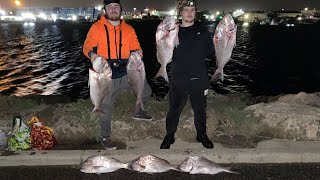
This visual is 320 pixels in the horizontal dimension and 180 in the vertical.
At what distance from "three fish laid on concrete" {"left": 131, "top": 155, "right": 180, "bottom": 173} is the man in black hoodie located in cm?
66

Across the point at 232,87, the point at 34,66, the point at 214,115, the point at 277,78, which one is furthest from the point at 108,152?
the point at 34,66

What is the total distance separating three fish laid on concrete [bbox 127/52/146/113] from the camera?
18.4 ft

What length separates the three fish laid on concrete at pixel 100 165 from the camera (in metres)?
5.33

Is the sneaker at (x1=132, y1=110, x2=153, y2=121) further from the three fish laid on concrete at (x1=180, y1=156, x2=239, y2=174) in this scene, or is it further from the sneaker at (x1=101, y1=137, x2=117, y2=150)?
the three fish laid on concrete at (x1=180, y1=156, x2=239, y2=174)

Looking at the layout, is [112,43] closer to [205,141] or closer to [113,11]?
[113,11]

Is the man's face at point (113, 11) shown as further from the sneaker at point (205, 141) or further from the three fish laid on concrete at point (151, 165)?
the sneaker at point (205, 141)

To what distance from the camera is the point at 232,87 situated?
22.5 metres

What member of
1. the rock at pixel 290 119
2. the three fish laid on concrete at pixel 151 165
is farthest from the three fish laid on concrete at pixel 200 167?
the rock at pixel 290 119

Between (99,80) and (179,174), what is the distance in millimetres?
2045

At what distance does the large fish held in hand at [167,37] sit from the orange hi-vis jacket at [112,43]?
681 mm

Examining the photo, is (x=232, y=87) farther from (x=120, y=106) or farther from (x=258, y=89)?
(x=120, y=106)

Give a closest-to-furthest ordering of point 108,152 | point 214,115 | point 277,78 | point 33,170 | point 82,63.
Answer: point 33,170
point 108,152
point 214,115
point 277,78
point 82,63

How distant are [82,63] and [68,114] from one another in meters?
29.1

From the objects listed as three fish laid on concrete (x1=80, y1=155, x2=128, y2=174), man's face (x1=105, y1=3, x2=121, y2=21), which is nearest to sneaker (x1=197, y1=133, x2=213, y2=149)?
three fish laid on concrete (x1=80, y1=155, x2=128, y2=174)
